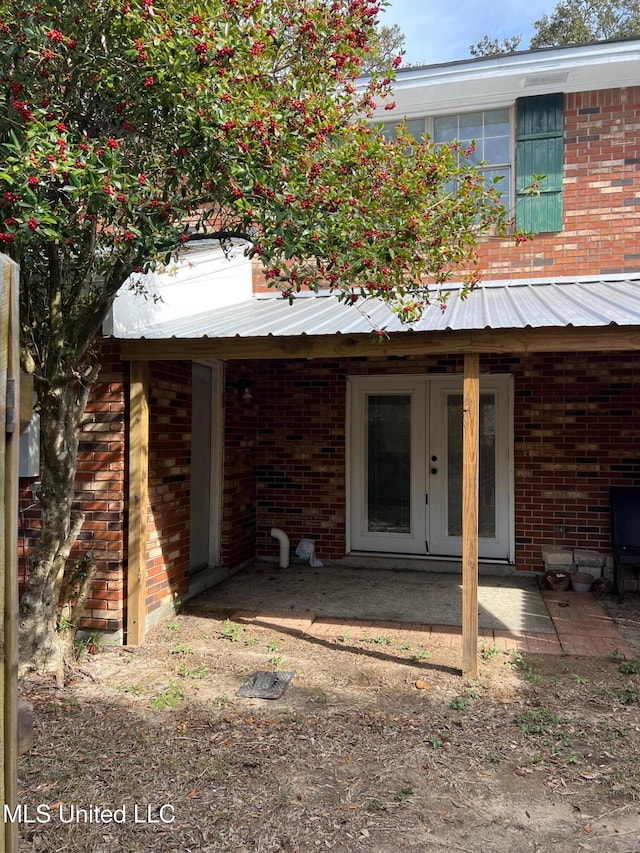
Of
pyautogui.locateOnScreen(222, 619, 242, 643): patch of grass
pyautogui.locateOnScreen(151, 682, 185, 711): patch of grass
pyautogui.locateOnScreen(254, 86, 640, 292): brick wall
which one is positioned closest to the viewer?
pyautogui.locateOnScreen(151, 682, 185, 711): patch of grass

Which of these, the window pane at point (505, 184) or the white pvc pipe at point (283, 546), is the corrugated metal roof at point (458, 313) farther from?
the white pvc pipe at point (283, 546)

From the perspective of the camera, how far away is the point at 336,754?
11.1 ft

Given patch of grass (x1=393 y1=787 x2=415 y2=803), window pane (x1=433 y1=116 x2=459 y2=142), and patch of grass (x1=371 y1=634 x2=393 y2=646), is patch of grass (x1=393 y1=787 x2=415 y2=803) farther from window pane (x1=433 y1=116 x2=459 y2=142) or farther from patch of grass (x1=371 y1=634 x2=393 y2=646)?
window pane (x1=433 y1=116 x2=459 y2=142)

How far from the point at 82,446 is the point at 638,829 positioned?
448cm

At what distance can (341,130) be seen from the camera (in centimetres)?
374

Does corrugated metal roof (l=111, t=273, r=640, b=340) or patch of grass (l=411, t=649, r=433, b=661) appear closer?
corrugated metal roof (l=111, t=273, r=640, b=340)

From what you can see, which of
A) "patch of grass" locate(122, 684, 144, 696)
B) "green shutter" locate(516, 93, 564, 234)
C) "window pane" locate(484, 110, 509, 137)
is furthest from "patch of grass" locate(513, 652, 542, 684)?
"window pane" locate(484, 110, 509, 137)

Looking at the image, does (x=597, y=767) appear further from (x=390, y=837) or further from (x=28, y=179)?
(x=28, y=179)

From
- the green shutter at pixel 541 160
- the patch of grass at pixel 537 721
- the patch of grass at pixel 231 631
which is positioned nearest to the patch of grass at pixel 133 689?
the patch of grass at pixel 231 631

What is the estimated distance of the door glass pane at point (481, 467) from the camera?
7289 mm

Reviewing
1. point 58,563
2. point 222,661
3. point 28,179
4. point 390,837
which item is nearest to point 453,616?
point 222,661

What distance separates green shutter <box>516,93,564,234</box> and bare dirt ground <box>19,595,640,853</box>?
4.97 meters

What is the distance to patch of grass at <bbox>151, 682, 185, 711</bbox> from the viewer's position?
3.95 metres

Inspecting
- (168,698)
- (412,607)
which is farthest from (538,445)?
(168,698)
